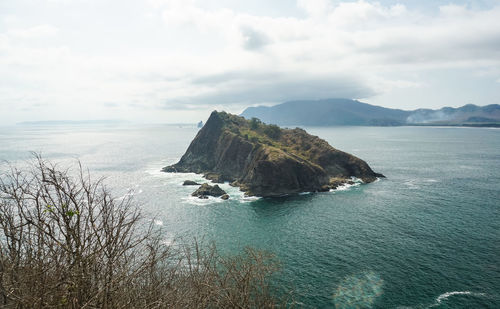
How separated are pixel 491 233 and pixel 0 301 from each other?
81.7 meters

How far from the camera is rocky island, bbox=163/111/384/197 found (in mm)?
101812

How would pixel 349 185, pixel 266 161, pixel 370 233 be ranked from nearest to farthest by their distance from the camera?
pixel 370 233, pixel 266 161, pixel 349 185

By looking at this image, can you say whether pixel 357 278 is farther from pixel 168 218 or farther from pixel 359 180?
pixel 359 180

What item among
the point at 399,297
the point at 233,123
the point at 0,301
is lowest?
the point at 399,297

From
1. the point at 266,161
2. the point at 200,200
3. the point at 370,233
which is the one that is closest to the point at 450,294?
the point at 370,233

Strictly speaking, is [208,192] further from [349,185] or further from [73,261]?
[73,261]

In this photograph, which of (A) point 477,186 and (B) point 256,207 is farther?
(A) point 477,186

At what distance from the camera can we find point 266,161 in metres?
104

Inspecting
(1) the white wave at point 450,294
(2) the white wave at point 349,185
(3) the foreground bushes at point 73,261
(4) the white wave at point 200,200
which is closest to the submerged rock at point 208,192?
(4) the white wave at point 200,200

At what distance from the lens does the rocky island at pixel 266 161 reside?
10181cm

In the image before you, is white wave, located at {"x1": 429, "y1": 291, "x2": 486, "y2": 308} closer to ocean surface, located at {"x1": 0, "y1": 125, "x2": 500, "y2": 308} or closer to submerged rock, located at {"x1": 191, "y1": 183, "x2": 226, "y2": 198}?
ocean surface, located at {"x1": 0, "y1": 125, "x2": 500, "y2": 308}

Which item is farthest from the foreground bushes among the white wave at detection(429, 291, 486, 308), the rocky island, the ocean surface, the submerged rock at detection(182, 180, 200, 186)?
the submerged rock at detection(182, 180, 200, 186)

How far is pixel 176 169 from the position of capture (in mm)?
141000

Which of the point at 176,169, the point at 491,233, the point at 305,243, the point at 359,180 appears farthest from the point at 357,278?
the point at 176,169
